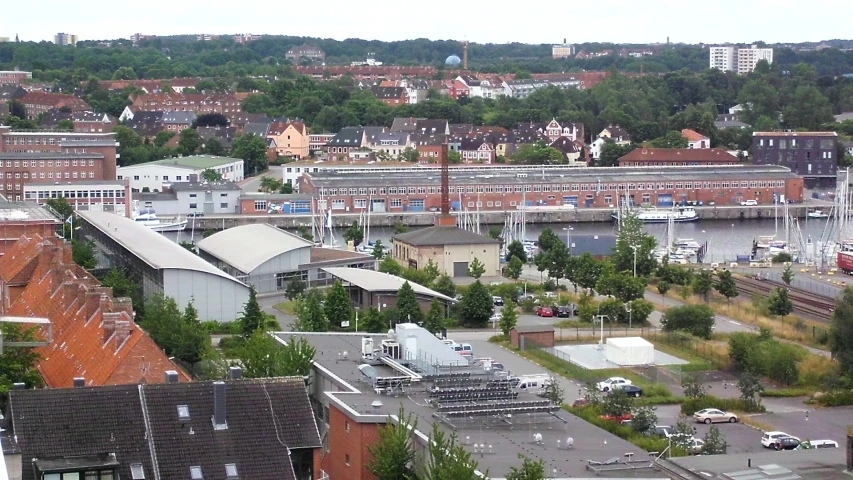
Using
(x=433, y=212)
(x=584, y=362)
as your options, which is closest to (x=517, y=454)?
(x=584, y=362)

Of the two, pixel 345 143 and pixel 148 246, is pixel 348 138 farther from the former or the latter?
pixel 148 246

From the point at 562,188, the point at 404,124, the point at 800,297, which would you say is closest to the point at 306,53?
the point at 404,124

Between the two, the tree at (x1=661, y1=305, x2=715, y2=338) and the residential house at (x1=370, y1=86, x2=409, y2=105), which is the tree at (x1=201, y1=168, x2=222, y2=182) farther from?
the residential house at (x1=370, y1=86, x2=409, y2=105)

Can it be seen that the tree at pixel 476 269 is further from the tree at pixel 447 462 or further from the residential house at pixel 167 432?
the tree at pixel 447 462

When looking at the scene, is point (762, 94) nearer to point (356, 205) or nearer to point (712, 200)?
point (712, 200)

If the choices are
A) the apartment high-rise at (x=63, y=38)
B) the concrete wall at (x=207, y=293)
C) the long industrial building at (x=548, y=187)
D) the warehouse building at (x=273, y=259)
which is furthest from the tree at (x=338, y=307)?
the apartment high-rise at (x=63, y=38)
